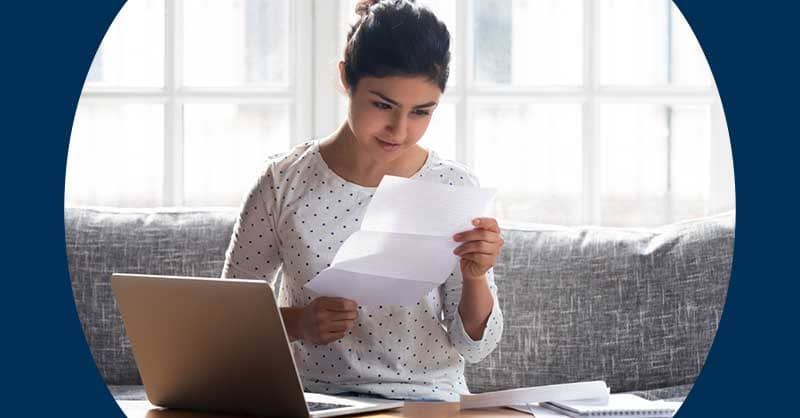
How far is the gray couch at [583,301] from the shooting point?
7.86 feet

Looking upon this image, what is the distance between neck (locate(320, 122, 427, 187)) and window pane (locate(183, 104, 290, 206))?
1149mm

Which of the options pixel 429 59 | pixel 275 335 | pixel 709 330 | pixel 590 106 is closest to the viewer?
pixel 275 335

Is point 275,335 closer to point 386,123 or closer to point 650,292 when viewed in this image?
point 386,123

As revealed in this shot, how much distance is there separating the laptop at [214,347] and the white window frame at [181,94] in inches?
62.8

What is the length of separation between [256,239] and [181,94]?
50.1 inches

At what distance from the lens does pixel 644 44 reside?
3027mm

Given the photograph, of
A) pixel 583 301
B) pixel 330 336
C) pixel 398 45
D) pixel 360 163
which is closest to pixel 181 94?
pixel 360 163

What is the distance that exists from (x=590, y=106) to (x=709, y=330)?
867 millimetres

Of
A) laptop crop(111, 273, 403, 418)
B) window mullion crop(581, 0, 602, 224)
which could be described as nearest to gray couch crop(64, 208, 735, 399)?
window mullion crop(581, 0, 602, 224)

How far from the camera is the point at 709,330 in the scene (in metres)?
2.39

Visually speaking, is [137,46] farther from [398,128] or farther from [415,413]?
[415,413]

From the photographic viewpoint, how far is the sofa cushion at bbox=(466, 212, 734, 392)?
239 cm

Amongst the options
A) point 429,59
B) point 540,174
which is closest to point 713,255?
point 540,174

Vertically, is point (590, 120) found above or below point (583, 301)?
above
